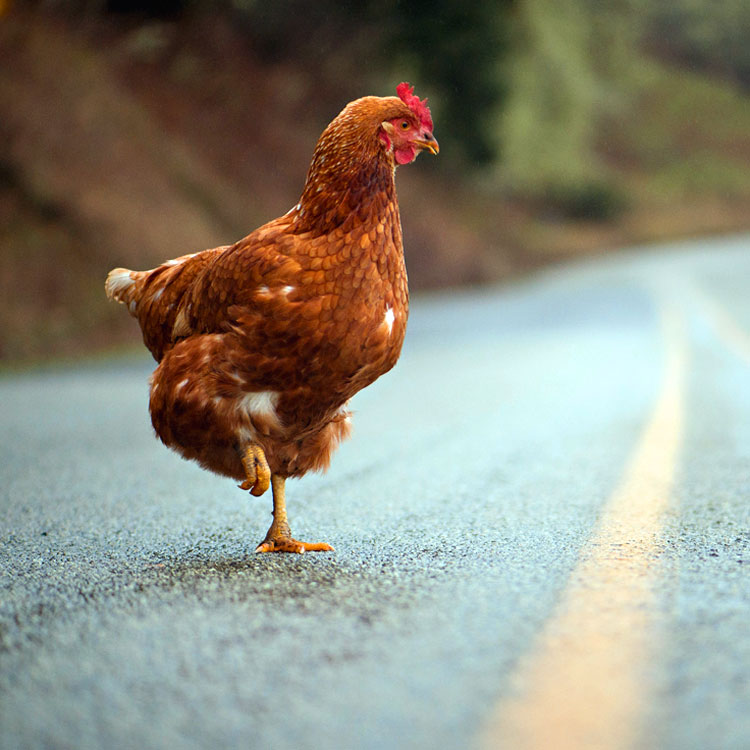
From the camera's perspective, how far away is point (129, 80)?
615 inches

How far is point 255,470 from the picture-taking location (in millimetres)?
2381

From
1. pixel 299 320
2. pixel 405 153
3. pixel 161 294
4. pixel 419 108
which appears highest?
pixel 419 108

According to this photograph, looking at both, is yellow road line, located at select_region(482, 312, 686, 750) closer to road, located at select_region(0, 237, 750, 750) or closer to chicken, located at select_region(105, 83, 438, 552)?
road, located at select_region(0, 237, 750, 750)

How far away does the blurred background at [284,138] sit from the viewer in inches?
424

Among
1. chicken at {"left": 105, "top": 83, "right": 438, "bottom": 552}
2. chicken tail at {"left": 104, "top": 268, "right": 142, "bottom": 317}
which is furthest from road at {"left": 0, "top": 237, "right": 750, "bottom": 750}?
chicken tail at {"left": 104, "top": 268, "right": 142, "bottom": 317}

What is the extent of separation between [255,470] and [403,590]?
0.61m

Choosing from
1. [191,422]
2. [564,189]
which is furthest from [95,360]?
[564,189]

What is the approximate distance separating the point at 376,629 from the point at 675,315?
9.61 metres

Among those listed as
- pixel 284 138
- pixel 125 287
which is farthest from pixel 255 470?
pixel 284 138

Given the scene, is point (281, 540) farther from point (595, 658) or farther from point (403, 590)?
point (595, 658)

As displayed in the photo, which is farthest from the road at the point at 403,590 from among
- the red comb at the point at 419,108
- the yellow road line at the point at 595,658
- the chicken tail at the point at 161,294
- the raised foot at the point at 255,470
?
the red comb at the point at 419,108

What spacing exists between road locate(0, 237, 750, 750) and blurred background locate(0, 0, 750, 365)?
20.7 feet

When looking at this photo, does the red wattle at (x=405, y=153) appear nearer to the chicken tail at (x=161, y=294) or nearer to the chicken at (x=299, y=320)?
the chicken at (x=299, y=320)

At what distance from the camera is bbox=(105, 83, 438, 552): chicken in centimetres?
226
